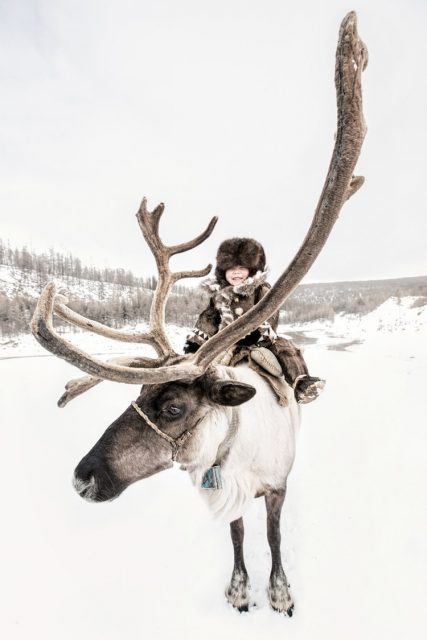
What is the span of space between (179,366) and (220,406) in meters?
0.40

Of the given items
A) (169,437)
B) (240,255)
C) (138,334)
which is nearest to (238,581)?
(169,437)

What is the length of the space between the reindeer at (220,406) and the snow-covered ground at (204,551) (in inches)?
11.9

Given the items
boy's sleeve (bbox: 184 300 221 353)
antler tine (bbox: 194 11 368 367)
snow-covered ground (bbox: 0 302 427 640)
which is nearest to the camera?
antler tine (bbox: 194 11 368 367)

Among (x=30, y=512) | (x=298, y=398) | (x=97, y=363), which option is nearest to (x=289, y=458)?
(x=298, y=398)

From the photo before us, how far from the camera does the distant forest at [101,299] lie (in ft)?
94.1

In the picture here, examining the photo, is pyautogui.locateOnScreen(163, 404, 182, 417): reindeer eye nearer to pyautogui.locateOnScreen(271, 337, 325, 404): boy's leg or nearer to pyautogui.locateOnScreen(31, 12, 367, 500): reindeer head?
pyautogui.locateOnScreen(31, 12, 367, 500): reindeer head

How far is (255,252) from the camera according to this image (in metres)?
2.80

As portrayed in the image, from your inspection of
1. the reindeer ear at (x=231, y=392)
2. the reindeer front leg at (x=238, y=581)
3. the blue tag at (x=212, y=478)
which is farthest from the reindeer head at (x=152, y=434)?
the reindeer front leg at (x=238, y=581)

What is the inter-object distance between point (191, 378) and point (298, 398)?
0.94m

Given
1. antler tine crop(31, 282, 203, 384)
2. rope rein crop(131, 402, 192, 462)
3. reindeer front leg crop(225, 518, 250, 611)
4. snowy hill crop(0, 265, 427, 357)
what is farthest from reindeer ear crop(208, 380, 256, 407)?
snowy hill crop(0, 265, 427, 357)

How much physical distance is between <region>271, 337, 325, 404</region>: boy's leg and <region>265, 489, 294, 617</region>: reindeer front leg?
2.50 ft

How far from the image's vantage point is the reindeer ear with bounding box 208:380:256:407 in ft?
5.22

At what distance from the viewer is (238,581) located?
2.20m

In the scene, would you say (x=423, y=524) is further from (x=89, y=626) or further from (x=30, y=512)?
(x=30, y=512)
